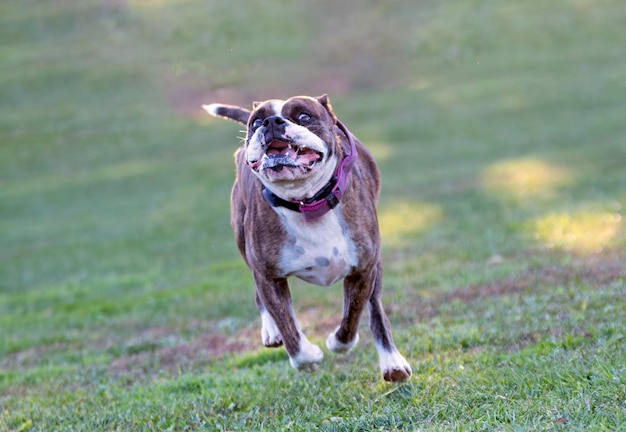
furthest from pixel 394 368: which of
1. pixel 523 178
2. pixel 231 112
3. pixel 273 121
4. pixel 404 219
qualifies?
pixel 523 178

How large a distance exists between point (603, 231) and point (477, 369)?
18.7ft

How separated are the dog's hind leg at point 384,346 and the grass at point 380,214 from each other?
0.09 m

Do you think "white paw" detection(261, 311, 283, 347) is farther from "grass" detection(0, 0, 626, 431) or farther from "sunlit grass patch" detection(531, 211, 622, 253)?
"sunlit grass patch" detection(531, 211, 622, 253)

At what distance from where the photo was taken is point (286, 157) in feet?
15.4

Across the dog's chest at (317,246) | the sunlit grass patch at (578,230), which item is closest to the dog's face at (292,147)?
the dog's chest at (317,246)

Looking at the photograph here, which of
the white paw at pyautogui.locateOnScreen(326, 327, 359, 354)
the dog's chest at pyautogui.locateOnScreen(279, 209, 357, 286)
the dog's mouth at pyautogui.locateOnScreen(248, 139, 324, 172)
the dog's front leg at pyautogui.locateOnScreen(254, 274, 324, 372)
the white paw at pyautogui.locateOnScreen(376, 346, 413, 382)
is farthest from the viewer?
the white paw at pyautogui.locateOnScreen(326, 327, 359, 354)

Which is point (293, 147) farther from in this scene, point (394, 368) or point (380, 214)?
point (380, 214)

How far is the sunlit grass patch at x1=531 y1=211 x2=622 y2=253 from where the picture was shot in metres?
10.2

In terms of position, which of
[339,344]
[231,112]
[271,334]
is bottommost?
[271,334]

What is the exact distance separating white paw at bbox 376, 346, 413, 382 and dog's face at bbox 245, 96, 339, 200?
4.09ft

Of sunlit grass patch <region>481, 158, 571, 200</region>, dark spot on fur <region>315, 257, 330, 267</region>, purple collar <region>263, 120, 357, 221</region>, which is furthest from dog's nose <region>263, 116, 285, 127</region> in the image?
sunlit grass patch <region>481, 158, 571, 200</region>

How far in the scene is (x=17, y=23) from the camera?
3550cm

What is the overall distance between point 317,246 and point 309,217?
6.9 inches

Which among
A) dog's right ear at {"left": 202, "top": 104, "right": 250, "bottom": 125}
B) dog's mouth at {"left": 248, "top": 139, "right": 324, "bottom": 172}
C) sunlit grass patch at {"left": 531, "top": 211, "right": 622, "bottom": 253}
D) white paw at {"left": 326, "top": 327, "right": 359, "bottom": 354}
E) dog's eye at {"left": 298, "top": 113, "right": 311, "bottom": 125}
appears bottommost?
sunlit grass patch at {"left": 531, "top": 211, "right": 622, "bottom": 253}
